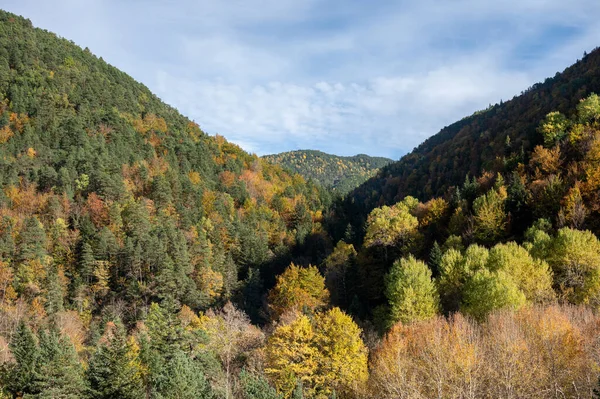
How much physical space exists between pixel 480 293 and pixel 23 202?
78.8m

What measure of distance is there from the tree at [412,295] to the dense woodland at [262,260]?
0.80 feet

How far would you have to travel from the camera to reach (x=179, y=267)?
214 ft

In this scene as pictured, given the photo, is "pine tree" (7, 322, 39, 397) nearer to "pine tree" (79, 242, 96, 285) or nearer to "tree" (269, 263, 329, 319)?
"tree" (269, 263, 329, 319)

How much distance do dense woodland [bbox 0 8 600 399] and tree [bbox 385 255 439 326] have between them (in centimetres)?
24

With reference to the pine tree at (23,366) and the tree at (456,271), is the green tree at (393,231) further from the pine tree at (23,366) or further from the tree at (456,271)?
the pine tree at (23,366)

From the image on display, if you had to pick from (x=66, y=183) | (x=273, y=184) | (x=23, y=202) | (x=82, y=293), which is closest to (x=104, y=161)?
(x=66, y=183)

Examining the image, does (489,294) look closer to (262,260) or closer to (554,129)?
(554,129)

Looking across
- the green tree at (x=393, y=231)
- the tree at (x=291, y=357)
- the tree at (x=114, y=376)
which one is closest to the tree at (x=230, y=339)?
the tree at (x=291, y=357)

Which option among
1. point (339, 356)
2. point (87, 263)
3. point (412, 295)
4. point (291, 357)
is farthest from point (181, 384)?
point (87, 263)

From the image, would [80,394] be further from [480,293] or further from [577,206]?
[577,206]

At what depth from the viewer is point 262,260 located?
3226 inches

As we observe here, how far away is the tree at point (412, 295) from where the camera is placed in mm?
38062

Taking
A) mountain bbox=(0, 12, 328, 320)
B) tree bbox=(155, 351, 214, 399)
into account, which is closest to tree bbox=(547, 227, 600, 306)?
tree bbox=(155, 351, 214, 399)

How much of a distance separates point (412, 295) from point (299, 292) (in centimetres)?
1720
